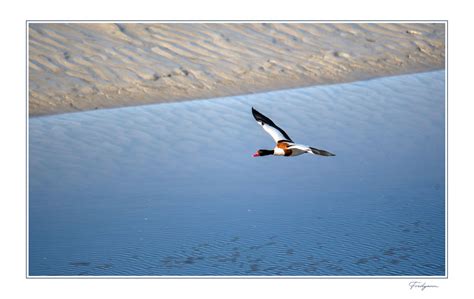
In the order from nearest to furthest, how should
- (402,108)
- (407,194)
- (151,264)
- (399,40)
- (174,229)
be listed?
(151,264) → (174,229) → (407,194) → (402,108) → (399,40)

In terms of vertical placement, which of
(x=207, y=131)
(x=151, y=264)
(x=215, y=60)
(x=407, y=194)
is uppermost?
(x=215, y=60)

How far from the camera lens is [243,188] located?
913 centimetres

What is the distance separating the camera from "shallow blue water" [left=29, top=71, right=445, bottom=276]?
766 cm

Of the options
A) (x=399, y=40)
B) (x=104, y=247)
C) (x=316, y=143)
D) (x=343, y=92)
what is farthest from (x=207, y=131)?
(x=399, y=40)

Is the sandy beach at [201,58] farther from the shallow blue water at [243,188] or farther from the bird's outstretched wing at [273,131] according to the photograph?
the bird's outstretched wing at [273,131]

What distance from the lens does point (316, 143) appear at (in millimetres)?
10305

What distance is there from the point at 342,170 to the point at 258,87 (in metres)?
3.21

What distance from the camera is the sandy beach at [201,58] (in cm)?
1215

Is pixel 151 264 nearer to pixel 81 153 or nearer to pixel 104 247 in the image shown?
pixel 104 247

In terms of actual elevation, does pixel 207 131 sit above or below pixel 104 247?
above

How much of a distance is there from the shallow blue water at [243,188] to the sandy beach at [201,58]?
1.22ft

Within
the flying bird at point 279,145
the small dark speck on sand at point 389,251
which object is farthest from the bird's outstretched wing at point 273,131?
the small dark speck on sand at point 389,251

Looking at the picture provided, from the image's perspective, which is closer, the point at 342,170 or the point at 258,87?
the point at 342,170

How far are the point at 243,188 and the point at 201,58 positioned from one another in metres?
4.29
